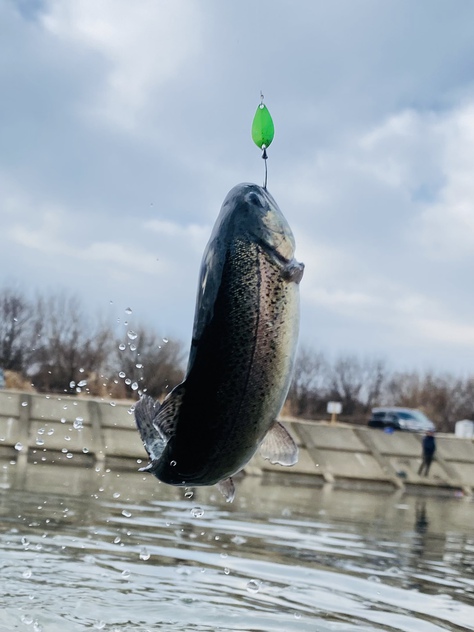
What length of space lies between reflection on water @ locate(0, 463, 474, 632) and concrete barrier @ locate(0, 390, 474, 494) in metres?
5.73

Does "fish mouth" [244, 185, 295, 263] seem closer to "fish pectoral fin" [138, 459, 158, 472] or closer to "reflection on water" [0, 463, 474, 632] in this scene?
"fish pectoral fin" [138, 459, 158, 472]

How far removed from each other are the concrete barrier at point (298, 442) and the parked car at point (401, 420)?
18.7m

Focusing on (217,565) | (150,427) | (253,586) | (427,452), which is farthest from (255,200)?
(427,452)

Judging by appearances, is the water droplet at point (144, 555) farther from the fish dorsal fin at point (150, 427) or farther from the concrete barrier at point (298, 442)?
the concrete barrier at point (298, 442)

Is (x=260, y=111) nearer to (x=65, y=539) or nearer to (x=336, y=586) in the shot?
(x=336, y=586)

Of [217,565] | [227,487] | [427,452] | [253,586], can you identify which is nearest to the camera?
[227,487]

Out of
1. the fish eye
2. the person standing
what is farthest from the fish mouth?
the person standing

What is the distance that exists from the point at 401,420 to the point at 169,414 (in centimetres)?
4618

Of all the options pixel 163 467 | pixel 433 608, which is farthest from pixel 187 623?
pixel 163 467

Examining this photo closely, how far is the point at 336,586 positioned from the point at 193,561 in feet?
4.80

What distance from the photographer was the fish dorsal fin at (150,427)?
3570 mm

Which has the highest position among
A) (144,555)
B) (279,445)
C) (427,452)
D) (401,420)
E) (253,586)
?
(401,420)

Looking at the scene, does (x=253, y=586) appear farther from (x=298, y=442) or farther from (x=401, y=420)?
(x=401, y=420)

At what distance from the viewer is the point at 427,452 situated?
26891mm
